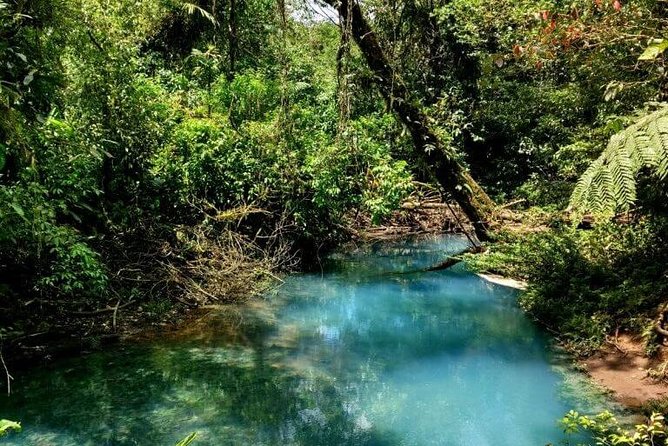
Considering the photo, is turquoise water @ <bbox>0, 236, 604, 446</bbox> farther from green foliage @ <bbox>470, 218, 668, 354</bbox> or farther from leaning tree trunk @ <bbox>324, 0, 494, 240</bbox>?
leaning tree trunk @ <bbox>324, 0, 494, 240</bbox>

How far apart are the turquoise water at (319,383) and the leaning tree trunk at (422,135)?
1.54 m

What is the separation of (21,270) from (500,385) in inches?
206

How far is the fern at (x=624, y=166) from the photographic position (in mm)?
3623

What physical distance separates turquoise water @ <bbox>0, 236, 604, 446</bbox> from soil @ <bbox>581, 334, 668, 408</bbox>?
31 cm

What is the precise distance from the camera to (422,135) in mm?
7977

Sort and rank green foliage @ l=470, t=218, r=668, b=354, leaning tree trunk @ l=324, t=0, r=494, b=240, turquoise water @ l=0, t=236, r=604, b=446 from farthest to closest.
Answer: leaning tree trunk @ l=324, t=0, r=494, b=240
green foliage @ l=470, t=218, r=668, b=354
turquoise water @ l=0, t=236, r=604, b=446

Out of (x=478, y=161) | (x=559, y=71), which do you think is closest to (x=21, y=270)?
(x=559, y=71)

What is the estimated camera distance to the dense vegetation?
4.88 meters

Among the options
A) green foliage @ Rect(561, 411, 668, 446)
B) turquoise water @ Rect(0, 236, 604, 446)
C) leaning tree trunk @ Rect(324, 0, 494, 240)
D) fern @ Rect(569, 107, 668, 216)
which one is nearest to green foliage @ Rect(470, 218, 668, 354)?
turquoise water @ Rect(0, 236, 604, 446)

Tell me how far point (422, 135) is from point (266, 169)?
2.50m

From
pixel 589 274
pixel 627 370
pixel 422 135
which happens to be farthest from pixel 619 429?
pixel 422 135

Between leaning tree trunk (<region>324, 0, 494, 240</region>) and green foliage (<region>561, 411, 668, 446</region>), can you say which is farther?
leaning tree trunk (<region>324, 0, 494, 240</region>)

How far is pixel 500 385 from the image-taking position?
522cm

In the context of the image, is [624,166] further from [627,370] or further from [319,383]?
[319,383]
